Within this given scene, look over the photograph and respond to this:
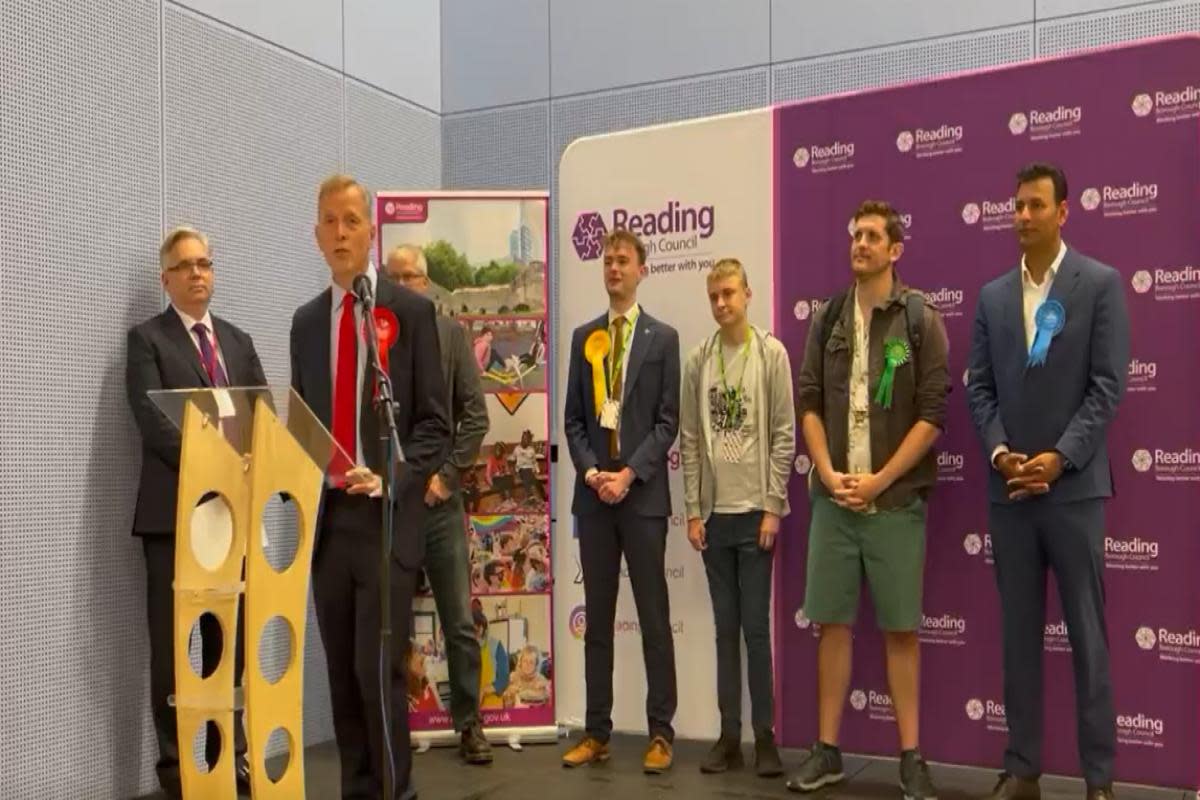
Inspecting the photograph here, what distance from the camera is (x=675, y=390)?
413 cm

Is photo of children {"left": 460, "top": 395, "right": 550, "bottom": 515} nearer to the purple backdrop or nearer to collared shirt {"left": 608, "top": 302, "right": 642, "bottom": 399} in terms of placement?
collared shirt {"left": 608, "top": 302, "right": 642, "bottom": 399}

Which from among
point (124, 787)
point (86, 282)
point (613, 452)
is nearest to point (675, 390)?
point (613, 452)

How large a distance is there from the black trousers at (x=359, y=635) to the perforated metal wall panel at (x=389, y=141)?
2832 millimetres

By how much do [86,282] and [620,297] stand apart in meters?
1.94

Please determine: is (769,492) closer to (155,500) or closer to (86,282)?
(155,500)

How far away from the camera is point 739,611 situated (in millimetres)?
4059

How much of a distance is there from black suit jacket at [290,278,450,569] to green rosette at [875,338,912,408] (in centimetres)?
150

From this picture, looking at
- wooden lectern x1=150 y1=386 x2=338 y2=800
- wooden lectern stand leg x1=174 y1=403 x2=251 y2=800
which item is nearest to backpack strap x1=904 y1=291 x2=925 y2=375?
wooden lectern x1=150 y1=386 x2=338 y2=800

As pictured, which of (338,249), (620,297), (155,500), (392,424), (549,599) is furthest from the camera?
(549,599)

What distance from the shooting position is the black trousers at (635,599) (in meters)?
4.04

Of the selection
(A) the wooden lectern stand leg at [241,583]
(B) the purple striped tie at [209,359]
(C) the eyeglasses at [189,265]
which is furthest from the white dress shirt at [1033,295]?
(C) the eyeglasses at [189,265]

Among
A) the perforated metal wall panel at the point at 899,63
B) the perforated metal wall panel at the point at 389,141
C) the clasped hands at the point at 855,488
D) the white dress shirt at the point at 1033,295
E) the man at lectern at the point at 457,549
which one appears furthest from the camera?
the perforated metal wall panel at the point at 389,141

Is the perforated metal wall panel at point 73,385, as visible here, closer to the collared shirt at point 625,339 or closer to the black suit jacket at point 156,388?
the black suit jacket at point 156,388

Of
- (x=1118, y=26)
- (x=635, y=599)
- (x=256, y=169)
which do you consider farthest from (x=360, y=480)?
(x=1118, y=26)
